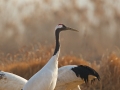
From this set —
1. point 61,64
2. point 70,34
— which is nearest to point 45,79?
point 61,64

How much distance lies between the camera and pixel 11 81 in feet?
26.1

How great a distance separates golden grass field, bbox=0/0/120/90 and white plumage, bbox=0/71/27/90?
5.34ft

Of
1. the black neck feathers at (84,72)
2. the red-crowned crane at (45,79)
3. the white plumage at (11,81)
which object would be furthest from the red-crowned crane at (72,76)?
the red-crowned crane at (45,79)

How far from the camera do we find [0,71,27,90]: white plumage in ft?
25.7

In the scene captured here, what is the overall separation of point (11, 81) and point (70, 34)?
450 cm

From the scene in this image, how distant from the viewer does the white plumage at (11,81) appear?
309 inches

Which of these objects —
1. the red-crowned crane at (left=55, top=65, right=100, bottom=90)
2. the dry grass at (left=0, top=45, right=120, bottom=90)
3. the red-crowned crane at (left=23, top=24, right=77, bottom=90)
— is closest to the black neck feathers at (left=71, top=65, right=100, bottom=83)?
the red-crowned crane at (left=55, top=65, right=100, bottom=90)

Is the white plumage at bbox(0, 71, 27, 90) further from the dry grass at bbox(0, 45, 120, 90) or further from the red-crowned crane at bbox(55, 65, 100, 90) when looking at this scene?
the dry grass at bbox(0, 45, 120, 90)

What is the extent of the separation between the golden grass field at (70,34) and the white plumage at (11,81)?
163 cm

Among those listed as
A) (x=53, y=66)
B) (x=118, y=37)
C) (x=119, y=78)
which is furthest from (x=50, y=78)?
(x=118, y=37)

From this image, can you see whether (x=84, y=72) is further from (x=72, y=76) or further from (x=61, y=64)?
(x=61, y=64)

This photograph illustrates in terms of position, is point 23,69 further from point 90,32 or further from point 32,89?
point 32,89

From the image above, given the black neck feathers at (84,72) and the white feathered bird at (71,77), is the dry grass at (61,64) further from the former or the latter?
the black neck feathers at (84,72)

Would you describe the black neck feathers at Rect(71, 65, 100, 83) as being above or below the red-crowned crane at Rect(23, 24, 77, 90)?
below
